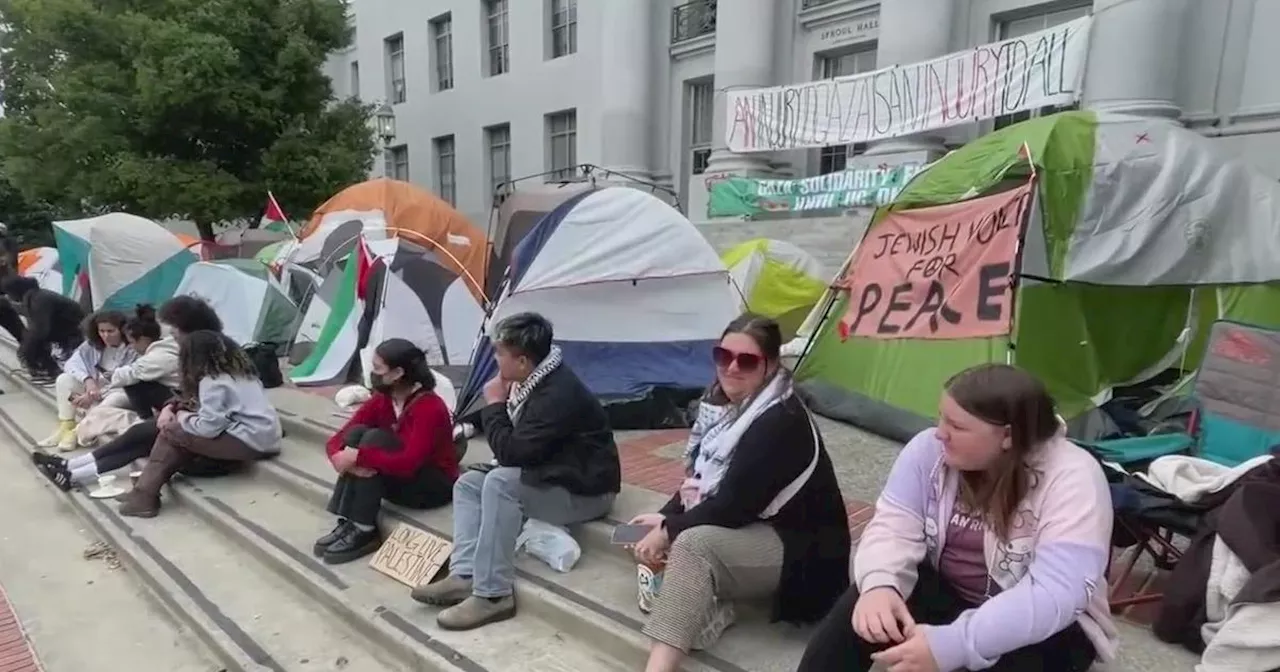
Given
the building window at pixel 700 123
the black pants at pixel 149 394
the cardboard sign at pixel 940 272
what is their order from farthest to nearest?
the building window at pixel 700 123 → the black pants at pixel 149 394 → the cardboard sign at pixel 940 272

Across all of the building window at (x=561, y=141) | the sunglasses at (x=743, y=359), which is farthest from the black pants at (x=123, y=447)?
the building window at (x=561, y=141)

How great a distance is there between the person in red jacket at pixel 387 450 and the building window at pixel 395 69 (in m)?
→ 18.9

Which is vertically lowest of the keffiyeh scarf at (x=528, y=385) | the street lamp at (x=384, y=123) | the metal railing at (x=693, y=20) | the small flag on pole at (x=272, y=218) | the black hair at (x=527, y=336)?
the keffiyeh scarf at (x=528, y=385)

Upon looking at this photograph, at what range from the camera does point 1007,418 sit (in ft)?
6.26

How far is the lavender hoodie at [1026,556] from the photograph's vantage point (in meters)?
1.84

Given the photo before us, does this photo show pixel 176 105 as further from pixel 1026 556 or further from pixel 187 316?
pixel 1026 556

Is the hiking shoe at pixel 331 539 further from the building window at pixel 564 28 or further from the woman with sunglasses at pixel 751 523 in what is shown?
the building window at pixel 564 28

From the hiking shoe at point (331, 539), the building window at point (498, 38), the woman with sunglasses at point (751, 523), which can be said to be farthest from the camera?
the building window at point (498, 38)

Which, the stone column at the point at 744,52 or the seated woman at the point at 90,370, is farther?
the stone column at the point at 744,52

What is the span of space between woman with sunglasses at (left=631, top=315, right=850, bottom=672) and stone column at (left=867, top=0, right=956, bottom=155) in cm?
833

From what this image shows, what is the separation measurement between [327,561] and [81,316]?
21.6 feet

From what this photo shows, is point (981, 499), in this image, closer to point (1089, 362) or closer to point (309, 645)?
point (309, 645)

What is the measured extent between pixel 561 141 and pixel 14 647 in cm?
1451

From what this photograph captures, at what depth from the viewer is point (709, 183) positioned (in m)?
12.4
